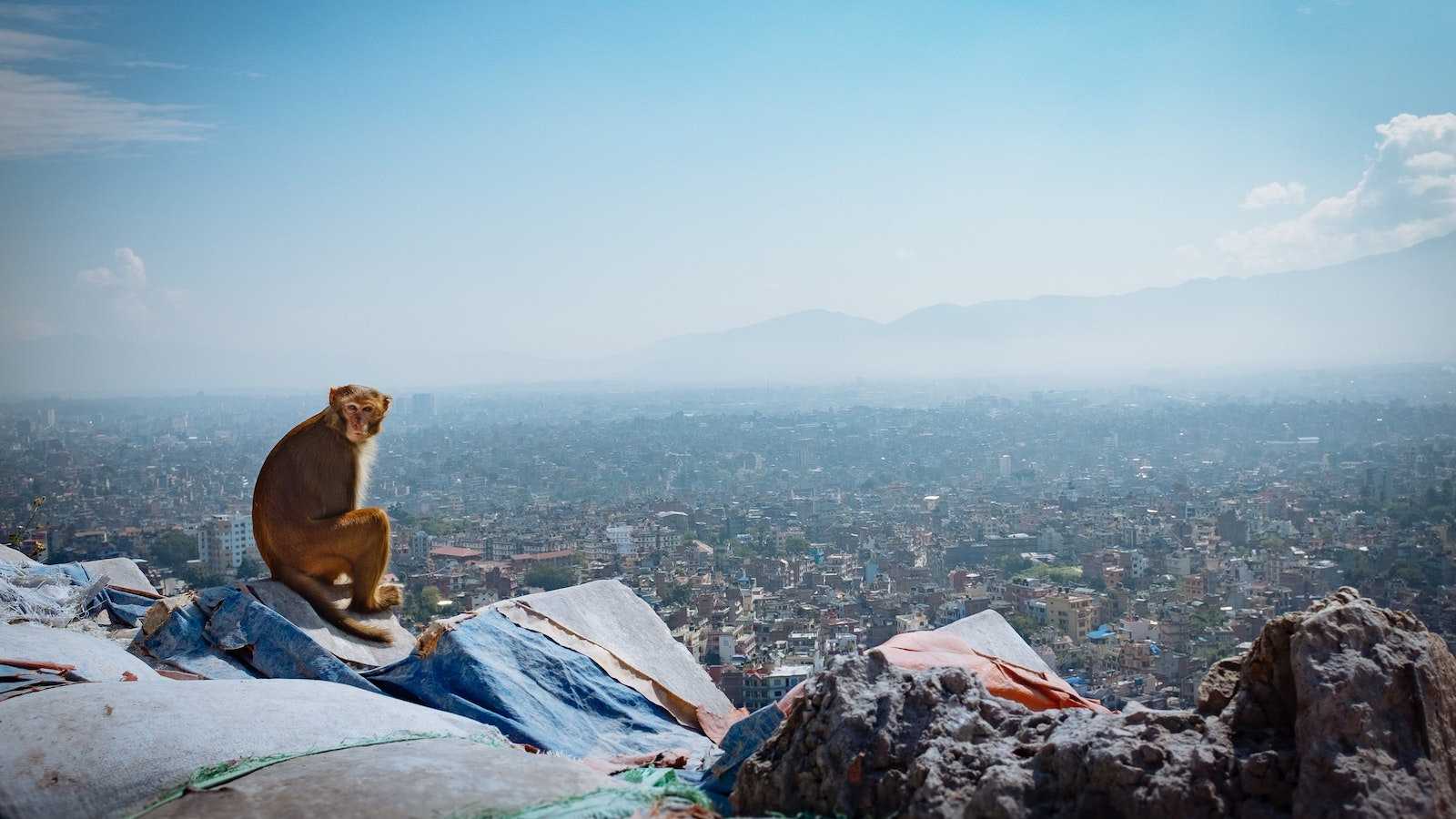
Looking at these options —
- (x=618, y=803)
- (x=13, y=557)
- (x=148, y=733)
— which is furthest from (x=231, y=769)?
(x=13, y=557)

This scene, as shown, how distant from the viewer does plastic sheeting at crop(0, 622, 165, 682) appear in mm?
3812

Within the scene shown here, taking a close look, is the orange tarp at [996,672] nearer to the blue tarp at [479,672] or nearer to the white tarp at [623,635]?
the blue tarp at [479,672]

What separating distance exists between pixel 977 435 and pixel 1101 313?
9826 centimetres

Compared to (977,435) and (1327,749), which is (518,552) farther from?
(977,435)

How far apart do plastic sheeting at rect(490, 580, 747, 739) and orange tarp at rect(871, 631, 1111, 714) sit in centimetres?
134

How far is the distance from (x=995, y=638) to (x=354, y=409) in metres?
3.17

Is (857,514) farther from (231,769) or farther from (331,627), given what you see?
(231,769)

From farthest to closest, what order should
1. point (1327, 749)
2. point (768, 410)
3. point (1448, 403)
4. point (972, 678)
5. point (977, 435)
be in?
point (768, 410), point (977, 435), point (1448, 403), point (972, 678), point (1327, 749)

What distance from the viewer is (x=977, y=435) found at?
199 ft

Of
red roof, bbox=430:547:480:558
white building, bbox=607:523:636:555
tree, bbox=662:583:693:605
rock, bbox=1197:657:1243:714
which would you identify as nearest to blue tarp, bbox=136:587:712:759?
rock, bbox=1197:657:1243:714

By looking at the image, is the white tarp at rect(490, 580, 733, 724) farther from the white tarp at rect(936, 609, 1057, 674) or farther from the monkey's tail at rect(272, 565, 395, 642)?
the white tarp at rect(936, 609, 1057, 674)

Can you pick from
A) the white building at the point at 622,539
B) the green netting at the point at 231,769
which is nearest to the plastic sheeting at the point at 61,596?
the green netting at the point at 231,769

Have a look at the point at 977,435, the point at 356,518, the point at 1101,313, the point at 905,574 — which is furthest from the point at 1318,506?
the point at 1101,313

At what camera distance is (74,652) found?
3957mm
